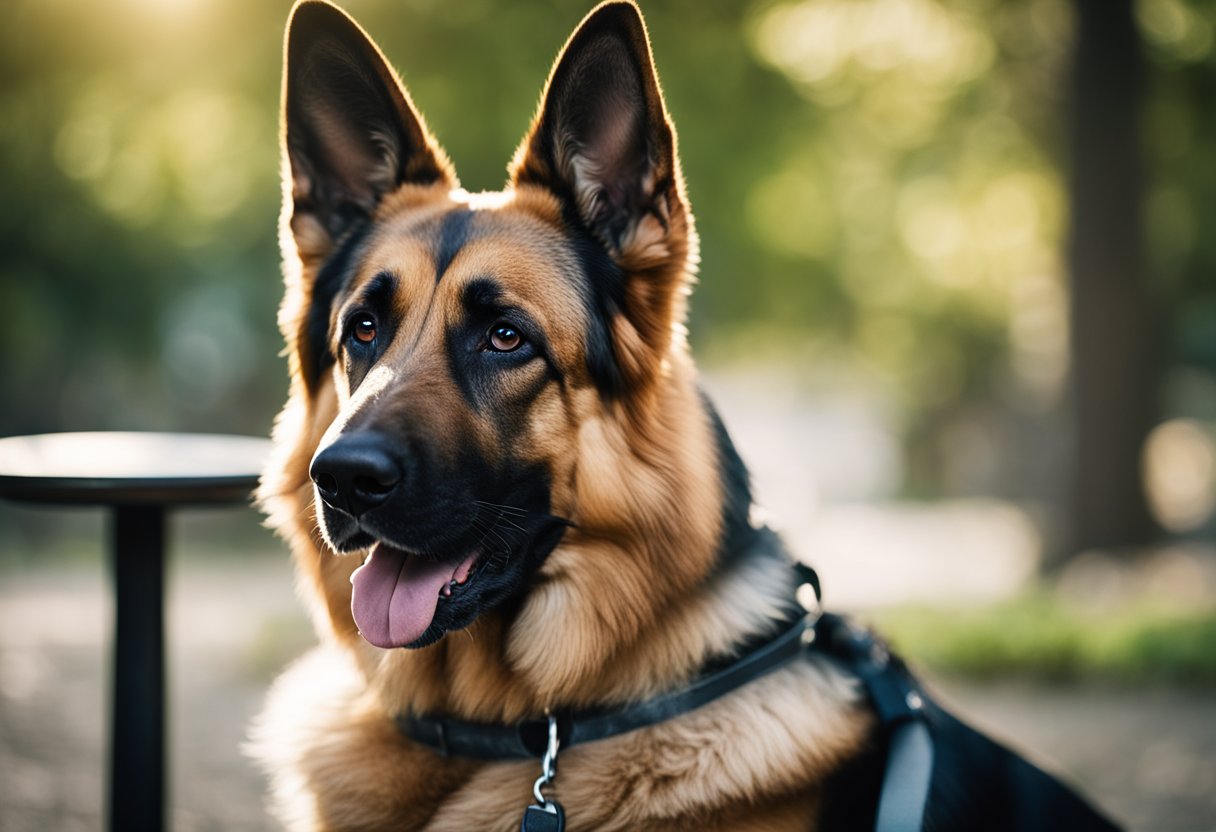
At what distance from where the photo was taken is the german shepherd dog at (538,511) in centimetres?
245

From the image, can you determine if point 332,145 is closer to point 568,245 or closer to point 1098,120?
point 568,245

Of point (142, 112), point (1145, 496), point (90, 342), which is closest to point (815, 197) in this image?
point (1145, 496)

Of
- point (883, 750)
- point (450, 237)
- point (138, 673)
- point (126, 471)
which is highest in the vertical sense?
point (450, 237)

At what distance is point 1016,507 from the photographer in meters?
23.0

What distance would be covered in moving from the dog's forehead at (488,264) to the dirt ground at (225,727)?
9.84ft

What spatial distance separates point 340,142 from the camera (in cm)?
308

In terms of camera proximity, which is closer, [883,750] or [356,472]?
[356,472]

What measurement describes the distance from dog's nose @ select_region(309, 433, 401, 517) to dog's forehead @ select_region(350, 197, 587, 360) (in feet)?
1.82

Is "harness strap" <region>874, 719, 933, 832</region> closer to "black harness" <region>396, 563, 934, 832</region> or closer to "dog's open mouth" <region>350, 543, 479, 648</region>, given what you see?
"black harness" <region>396, 563, 934, 832</region>

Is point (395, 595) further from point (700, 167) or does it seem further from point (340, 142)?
point (700, 167)

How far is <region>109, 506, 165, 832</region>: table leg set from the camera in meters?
3.10

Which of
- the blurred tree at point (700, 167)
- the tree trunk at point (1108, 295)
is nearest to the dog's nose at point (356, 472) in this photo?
the blurred tree at point (700, 167)

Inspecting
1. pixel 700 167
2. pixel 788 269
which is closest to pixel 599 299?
pixel 700 167

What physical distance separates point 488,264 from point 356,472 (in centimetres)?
75
